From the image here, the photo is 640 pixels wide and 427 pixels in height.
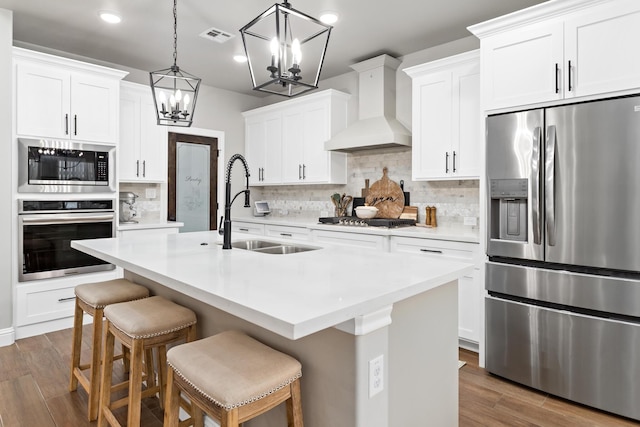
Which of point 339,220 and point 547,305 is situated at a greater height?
point 339,220

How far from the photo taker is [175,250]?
2.24 metres

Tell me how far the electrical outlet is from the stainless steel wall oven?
3485 mm

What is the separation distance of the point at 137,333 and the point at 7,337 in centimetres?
248

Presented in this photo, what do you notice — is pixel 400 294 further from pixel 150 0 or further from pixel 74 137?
pixel 74 137

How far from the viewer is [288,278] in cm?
153

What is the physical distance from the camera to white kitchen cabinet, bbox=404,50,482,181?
3.39 metres

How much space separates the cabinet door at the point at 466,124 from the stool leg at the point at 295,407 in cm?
266

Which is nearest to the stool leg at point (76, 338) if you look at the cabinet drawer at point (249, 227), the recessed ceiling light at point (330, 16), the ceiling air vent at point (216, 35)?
the ceiling air vent at point (216, 35)

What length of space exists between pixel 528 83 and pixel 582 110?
0.41 meters

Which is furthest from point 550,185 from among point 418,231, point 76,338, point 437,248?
point 76,338

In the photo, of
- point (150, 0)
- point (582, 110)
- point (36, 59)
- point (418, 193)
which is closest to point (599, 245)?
point (582, 110)

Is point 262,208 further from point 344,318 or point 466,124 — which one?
point 344,318

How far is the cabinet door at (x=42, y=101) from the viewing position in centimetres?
344

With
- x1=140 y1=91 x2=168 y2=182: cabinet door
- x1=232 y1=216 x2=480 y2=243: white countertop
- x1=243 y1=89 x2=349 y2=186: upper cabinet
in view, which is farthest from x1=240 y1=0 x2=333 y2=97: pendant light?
x1=232 y1=216 x2=480 y2=243: white countertop
